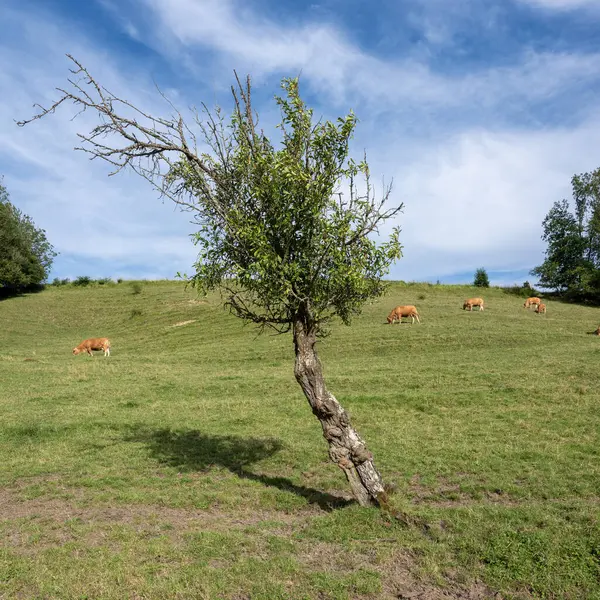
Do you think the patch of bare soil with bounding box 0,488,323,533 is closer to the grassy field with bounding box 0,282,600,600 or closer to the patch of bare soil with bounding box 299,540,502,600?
the grassy field with bounding box 0,282,600,600

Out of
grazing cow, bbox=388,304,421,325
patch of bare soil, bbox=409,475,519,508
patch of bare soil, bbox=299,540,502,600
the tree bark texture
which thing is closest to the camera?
patch of bare soil, bbox=299,540,502,600

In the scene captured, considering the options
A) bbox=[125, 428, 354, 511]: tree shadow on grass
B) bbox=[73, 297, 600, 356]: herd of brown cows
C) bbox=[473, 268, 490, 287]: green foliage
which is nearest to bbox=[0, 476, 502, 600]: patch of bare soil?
bbox=[125, 428, 354, 511]: tree shadow on grass

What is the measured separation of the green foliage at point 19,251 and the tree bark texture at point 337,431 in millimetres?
69887

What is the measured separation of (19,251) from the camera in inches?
2857

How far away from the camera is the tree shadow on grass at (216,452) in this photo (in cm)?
1333

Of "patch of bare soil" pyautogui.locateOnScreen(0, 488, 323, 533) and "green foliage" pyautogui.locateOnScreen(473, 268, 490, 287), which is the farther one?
"green foliage" pyautogui.locateOnScreen(473, 268, 490, 287)

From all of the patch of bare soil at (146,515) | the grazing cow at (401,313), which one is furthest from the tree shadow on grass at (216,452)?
the grazing cow at (401,313)

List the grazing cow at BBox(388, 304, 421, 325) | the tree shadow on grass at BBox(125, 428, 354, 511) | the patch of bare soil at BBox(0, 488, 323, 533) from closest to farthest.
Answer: the patch of bare soil at BBox(0, 488, 323, 533), the tree shadow on grass at BBox(125, 428, 354, 511), the grazing cow at BBox(388, 304, 421, 325)

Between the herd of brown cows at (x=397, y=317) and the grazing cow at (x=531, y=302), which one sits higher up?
the grazing cow at (x=531, y=302)

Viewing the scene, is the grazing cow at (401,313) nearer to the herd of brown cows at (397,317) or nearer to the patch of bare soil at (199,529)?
the herd of brown cows at (397,317)

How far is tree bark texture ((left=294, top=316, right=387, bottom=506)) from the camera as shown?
11.0 meters

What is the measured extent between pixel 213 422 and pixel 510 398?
12854 millimetres

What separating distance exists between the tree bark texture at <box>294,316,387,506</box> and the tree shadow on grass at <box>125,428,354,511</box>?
1482mm

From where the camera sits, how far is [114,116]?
1076 cm
